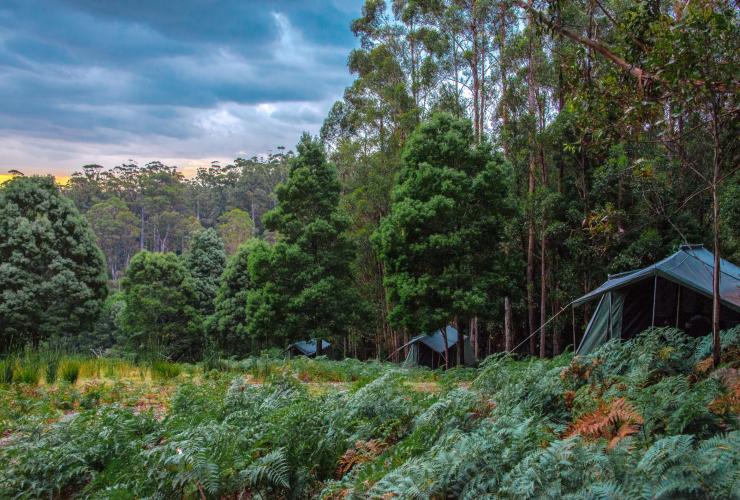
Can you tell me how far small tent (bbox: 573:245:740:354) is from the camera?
8609 millimetres

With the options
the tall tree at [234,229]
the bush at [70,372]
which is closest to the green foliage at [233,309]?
the bush at [70,372]

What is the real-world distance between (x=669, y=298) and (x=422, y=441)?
7.39 metres

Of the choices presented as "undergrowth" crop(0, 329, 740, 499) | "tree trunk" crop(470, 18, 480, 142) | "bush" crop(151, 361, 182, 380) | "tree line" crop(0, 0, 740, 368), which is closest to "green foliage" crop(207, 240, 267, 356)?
"tree line" crop(0, 0, 740, 368)

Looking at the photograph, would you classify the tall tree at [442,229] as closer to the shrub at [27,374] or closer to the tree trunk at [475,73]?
the tree trunk at [475,73]

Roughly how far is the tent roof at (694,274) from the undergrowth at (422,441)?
2972 millimetres

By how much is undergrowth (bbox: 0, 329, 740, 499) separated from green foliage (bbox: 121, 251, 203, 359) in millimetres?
16532

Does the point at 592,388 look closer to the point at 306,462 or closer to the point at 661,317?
the point at 306,462

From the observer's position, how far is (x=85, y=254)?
20.8 meters

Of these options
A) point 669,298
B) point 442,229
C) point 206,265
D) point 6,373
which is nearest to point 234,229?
point 206,265

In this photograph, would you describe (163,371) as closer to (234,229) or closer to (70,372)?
(70,372)

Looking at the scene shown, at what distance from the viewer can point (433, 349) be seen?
18.5 meters

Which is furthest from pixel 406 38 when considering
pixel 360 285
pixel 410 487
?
pixel 410 487

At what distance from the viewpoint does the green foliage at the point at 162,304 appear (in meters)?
21.5

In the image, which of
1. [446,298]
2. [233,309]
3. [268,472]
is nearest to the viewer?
[268,472]
